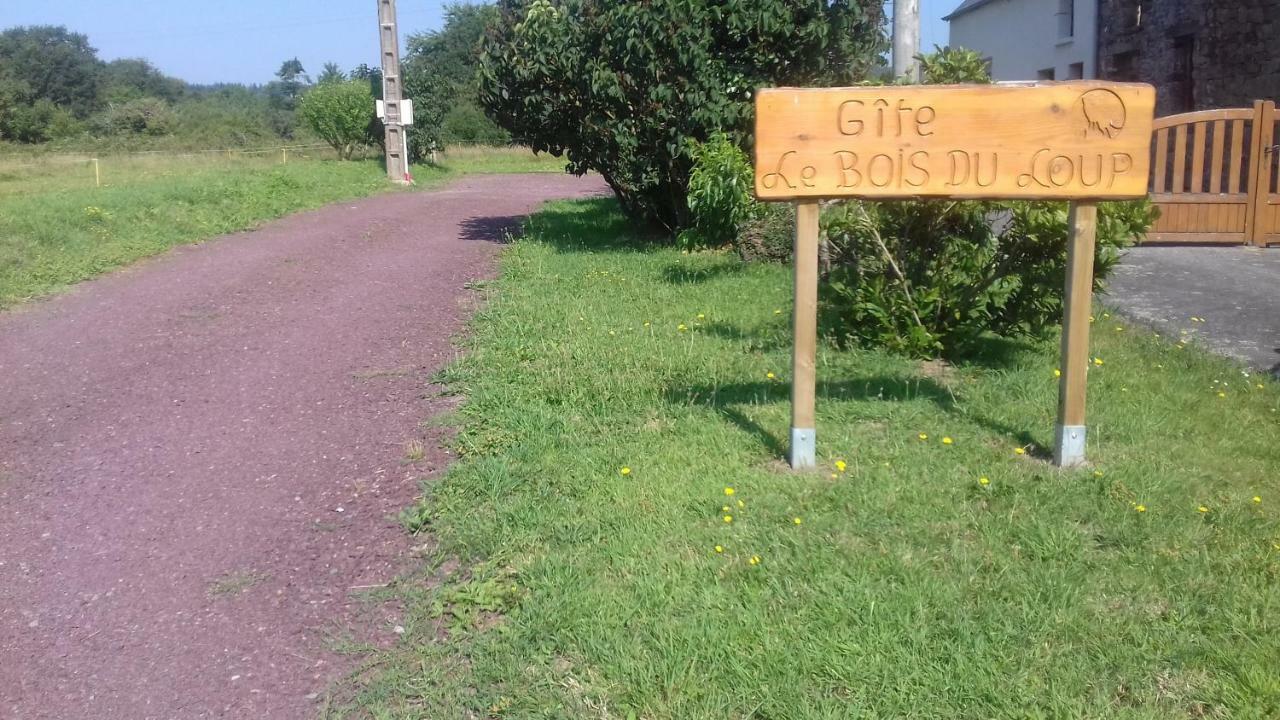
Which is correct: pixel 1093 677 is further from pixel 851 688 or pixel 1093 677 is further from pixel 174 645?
pixel 174 645

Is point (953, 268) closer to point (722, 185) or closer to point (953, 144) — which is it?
point (953, 144)

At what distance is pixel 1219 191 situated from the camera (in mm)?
11734

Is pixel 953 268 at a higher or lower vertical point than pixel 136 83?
lower

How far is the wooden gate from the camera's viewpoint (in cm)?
1155

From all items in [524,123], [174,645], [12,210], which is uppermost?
[524,123]

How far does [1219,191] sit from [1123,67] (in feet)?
21.6

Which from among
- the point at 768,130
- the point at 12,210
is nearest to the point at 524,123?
the point at 12,210

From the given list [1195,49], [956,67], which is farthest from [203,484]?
[1195,49]

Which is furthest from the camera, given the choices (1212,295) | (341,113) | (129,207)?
(341,113)

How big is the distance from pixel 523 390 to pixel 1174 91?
13.0 metres

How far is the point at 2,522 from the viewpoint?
4.70 meters

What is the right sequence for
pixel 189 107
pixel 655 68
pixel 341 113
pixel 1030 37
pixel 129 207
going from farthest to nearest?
pixel 189 107
pixel 341 113
pixel 1030 37
pixel 129 207
pixel 655 68

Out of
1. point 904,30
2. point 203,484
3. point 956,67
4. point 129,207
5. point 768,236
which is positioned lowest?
point 203,484

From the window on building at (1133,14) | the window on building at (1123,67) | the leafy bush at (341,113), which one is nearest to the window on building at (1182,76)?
the window on building at (1133,14)
